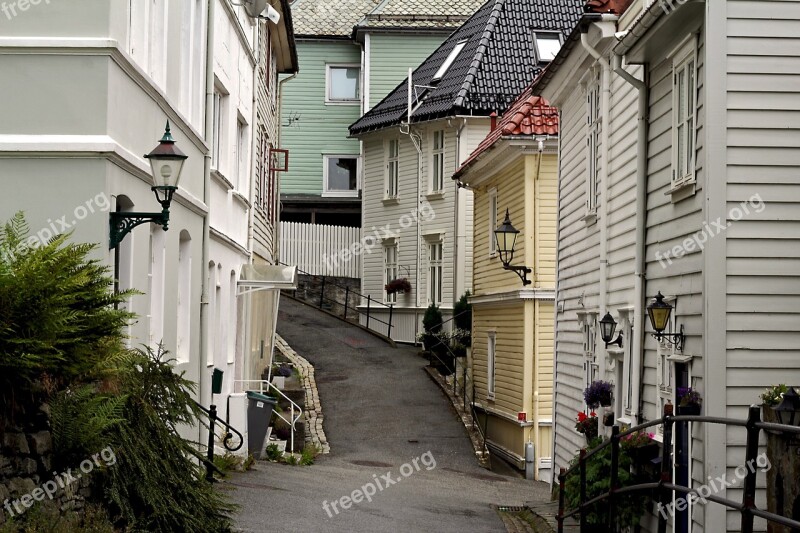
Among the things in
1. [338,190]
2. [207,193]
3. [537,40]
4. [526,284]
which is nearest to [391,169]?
[537,40]

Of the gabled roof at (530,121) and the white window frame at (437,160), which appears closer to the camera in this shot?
the gabled roof at (530,121)

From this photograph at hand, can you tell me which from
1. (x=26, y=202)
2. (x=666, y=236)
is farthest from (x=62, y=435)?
(x=666, y=236)

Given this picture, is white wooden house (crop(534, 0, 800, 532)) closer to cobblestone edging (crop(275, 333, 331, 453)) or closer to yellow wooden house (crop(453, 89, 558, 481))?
yellow wooden house (crop(453, 89, 558, 481))

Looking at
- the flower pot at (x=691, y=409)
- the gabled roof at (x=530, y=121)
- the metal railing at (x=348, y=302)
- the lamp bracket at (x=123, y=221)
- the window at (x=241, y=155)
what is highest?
the gabled roof at (x=530, y=121)

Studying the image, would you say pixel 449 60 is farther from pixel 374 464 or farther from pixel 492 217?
pixel 374 464

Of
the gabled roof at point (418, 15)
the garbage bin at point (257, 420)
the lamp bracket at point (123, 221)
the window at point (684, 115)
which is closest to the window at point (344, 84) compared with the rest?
the gabled roof at point (418, 15)

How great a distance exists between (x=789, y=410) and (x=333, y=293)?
29.4 metres

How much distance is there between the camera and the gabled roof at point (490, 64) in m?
32.0

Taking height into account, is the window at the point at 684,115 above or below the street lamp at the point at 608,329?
above

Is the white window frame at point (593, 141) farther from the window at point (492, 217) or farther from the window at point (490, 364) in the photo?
the window at point (490, 364)

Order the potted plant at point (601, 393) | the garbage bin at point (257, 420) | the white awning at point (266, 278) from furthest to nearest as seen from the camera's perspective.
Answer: the white awning at point (266, 278) → the garbage bin at point (257, 420) → the potted plant at point (601, 393)

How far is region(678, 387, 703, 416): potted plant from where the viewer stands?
10586mm

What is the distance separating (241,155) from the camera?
72.3ft

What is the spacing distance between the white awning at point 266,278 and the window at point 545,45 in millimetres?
13860
